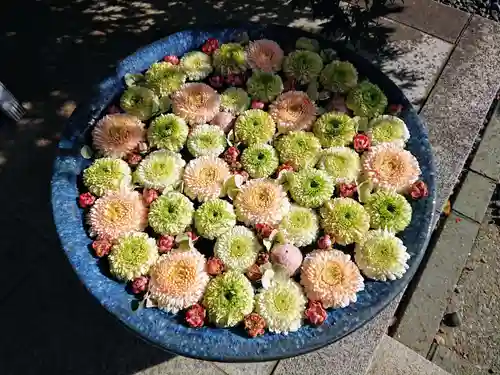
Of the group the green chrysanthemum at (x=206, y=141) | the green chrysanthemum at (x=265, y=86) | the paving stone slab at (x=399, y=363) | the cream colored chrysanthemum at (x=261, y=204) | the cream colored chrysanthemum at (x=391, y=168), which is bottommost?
the paving stone slab at (x=399, y=363)

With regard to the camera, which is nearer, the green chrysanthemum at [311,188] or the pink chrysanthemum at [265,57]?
the green chrysanthemum at [311,188]

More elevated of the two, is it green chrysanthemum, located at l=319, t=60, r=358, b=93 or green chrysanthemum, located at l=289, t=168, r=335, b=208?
green chrysanthemum, located at l=319, t=60, r=358, b=93

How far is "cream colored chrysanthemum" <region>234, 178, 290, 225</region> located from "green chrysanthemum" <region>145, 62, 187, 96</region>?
0.70m

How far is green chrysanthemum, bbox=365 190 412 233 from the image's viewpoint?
7.34 ft

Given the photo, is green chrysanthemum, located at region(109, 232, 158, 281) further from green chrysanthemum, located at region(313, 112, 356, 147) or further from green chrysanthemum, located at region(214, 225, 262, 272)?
green chrysanthemum, located at region(313, 112, 356, 147)

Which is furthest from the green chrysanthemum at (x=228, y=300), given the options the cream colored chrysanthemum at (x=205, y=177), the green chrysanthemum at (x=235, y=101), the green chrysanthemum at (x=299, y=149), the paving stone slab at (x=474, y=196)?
the paving stone slab at (x=474, y=196)

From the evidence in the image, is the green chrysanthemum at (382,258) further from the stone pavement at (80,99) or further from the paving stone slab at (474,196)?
the paving stone slab at (474,196)

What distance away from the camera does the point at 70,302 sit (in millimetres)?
3123

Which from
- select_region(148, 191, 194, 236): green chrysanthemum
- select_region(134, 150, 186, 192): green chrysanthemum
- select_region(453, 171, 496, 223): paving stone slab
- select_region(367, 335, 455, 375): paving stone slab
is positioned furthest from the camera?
select_region(453, 171, 496, 223): paving stone slab

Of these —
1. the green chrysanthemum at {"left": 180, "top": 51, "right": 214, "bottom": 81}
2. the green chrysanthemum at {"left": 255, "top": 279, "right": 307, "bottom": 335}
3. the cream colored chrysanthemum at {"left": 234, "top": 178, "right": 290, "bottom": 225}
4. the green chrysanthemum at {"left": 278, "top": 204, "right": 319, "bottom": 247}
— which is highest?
the green chrysanthemum at {"left": 180, "top": 51, "right": 214, "bottom": 81}

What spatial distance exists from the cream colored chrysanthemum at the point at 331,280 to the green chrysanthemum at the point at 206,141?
68cm

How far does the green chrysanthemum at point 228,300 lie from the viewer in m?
2.04

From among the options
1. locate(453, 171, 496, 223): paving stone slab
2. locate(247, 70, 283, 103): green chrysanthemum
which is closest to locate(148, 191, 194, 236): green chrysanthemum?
locate(247, 70, 283, 103): green chrysanthemum

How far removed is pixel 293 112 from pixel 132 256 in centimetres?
100
